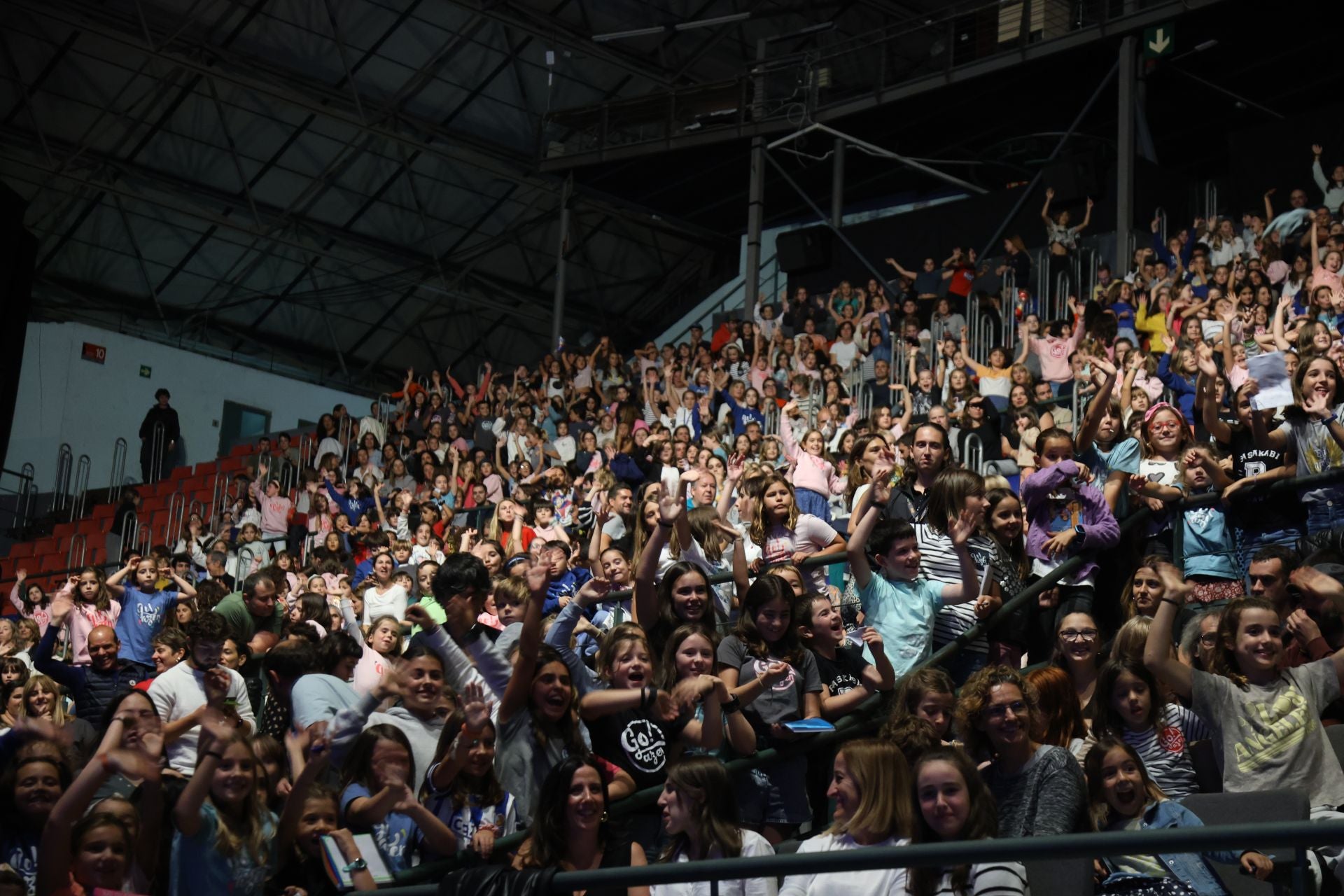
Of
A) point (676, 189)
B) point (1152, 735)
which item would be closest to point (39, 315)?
point (676, 189)

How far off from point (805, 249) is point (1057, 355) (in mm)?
8589

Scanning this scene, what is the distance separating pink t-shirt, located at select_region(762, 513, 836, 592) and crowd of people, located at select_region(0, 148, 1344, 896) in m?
0.01

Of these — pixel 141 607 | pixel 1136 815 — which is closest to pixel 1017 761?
pixel 1136 815

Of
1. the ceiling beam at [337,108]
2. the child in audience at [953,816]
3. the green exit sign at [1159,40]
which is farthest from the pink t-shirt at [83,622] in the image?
the ceiling beam at [337,108]

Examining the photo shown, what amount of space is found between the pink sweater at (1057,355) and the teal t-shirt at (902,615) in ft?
22.4

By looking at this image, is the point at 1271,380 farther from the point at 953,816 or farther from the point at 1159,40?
the point at 1159,40

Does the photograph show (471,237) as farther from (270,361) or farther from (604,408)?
(604,408)

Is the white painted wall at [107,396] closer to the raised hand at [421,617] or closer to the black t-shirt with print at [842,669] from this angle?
the raised hand at [421,617]

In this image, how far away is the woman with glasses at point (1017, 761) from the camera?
203 inches

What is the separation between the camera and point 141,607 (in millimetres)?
11344

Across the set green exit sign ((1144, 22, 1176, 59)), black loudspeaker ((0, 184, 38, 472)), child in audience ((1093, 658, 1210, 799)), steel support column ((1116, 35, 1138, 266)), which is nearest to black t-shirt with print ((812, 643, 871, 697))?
child in audience ((1093, 658, 1210, 799))

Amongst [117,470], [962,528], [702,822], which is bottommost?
[702,822]

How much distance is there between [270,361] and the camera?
28.5 meters

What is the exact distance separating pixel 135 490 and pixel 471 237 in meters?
7.45
